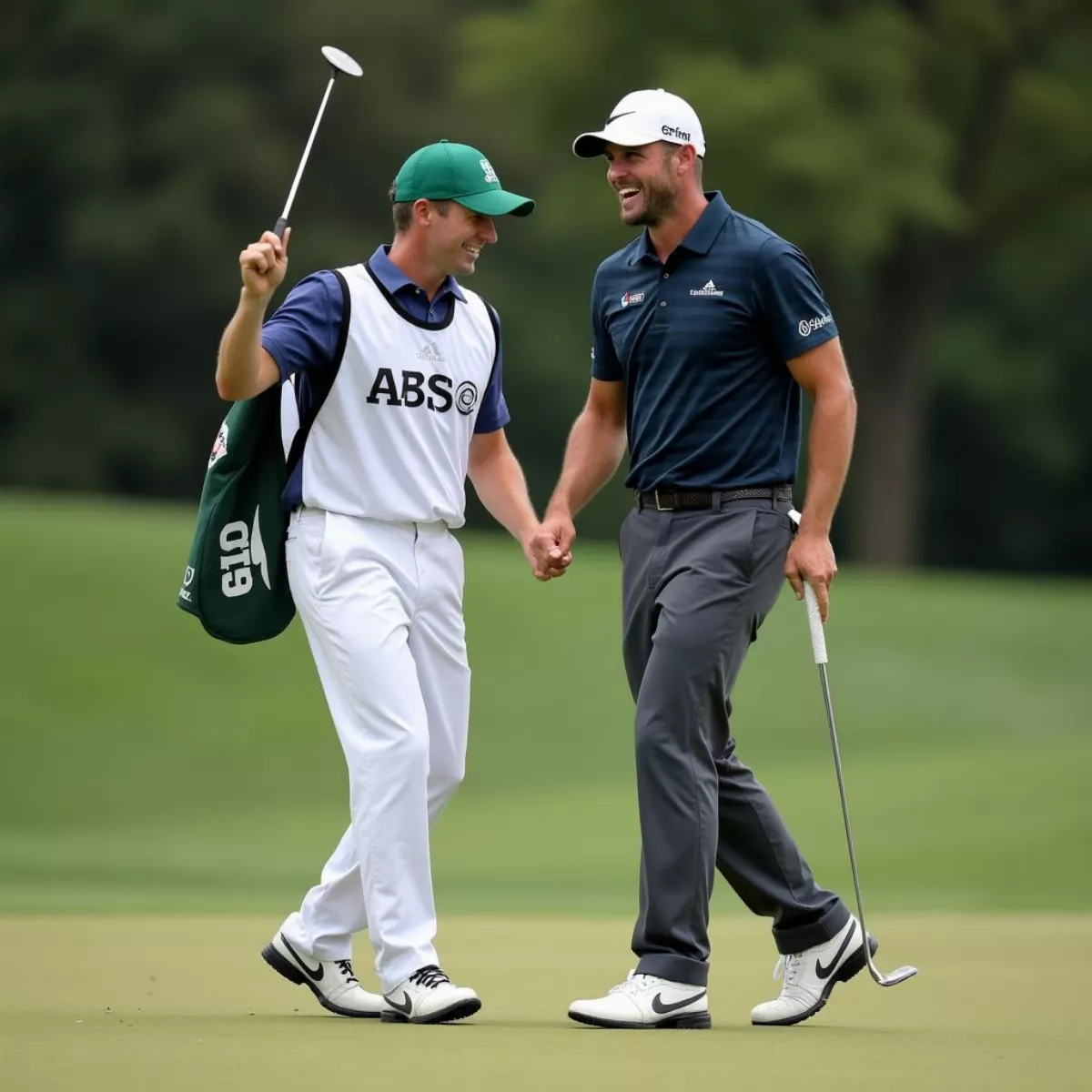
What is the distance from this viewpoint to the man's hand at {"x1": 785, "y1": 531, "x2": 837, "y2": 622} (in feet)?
19.0

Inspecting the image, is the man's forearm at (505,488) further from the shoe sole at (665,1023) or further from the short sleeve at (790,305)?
Answer: the shoe sole at (665,1023)

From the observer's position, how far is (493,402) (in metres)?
6.25

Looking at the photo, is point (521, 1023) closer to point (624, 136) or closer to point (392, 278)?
point (392, 278)

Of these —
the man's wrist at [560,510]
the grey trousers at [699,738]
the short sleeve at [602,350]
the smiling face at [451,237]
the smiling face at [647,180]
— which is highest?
the smiling face at [647,180]

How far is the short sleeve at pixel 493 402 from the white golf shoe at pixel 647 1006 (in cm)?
157

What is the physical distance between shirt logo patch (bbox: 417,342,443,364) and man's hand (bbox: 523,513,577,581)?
552 mm

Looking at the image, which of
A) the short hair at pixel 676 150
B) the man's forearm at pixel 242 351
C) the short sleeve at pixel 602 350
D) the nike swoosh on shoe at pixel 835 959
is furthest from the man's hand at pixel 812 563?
the man's forearm at pixel 242 351

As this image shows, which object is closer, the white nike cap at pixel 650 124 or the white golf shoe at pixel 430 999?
the white golf shoe at pixel 430 999

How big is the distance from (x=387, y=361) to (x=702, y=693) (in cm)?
115

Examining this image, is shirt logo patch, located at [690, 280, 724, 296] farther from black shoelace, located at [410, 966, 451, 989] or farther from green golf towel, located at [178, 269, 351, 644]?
black shoelace, located at [410, 966, 451, 989]

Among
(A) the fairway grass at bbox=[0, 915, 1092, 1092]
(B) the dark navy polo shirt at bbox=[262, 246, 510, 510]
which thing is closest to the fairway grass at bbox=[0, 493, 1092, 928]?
A: (A) the fairway grass at bbox=[0, 915, 1092, 1092]

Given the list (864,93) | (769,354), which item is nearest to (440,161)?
(769,354)

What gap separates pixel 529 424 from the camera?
3953cm

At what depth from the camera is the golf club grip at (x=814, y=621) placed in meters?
5.88
